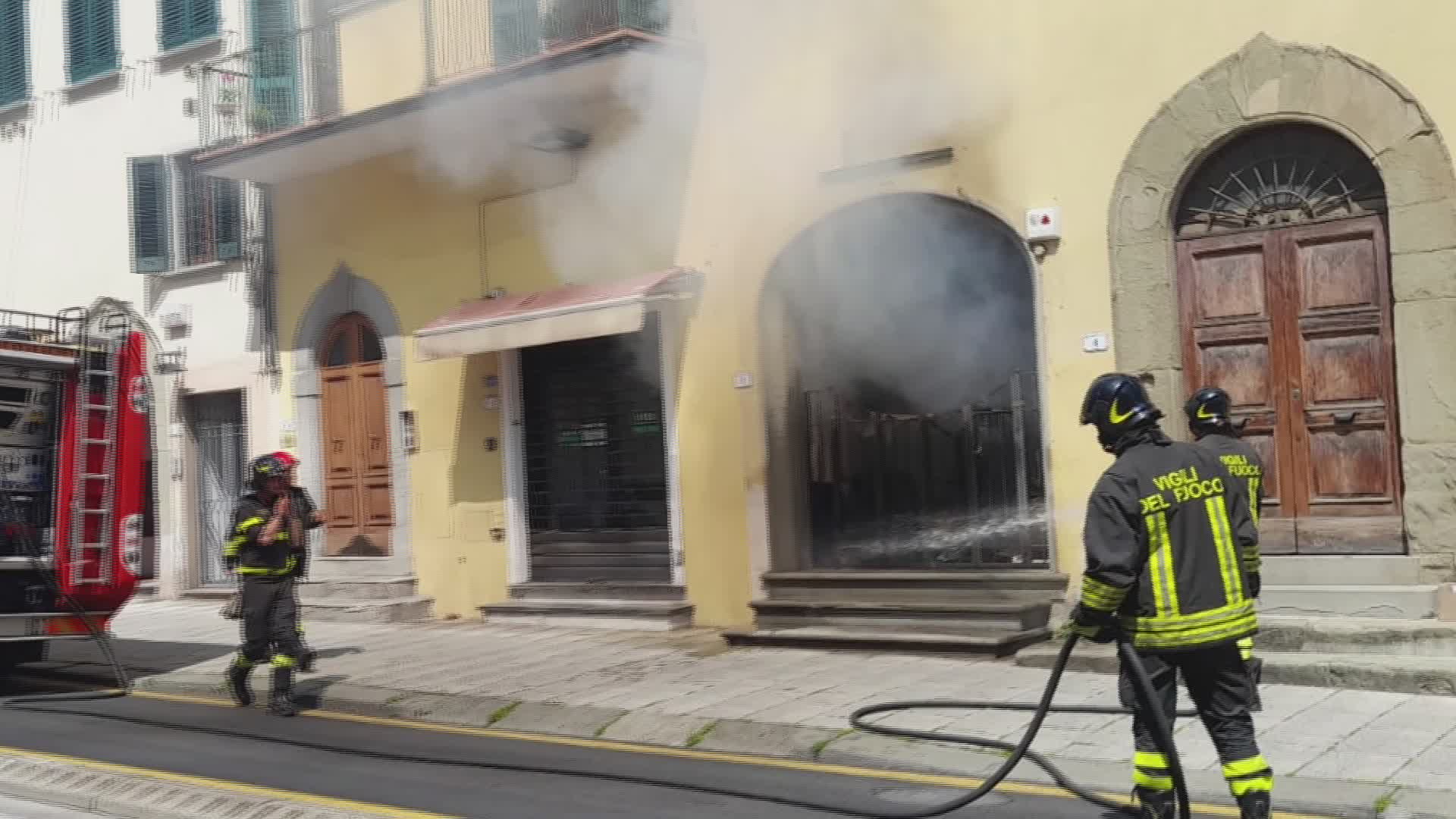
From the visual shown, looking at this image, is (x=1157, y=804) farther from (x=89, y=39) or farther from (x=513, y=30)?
(x=89, y=39)

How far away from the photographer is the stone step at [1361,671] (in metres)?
7.34

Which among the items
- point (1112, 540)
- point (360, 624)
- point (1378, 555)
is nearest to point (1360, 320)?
point (1378, 555)

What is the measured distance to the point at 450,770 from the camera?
6898 mm

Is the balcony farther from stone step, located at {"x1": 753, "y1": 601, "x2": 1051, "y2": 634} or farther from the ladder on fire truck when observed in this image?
stone step, located at {"x1": 753, "y1": 601, "x2": 1051, "y2": 634}

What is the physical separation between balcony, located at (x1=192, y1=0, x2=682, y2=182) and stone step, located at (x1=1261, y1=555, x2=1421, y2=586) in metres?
5.59

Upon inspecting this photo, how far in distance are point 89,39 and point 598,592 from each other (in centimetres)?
918

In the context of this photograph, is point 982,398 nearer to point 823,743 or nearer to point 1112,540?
point 823,743

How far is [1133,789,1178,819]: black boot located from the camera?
4797 millimetres

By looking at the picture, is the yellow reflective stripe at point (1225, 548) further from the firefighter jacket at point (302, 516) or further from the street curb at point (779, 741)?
the firefighter jacket at point (302, 516)

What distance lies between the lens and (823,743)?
23.0 feet

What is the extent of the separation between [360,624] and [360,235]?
358 centimetres

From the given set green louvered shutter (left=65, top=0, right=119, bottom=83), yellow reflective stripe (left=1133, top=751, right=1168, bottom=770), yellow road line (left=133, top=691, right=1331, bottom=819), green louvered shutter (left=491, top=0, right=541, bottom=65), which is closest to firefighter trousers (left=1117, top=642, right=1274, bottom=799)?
yellow reflective stripe (left=1133, top=751, right=1168, bottom=770)

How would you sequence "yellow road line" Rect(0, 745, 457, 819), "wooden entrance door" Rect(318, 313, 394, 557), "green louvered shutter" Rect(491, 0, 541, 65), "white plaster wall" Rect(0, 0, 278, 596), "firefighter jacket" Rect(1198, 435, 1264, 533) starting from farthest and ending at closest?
1. "white plaster wall" Rect(0, 0, 278, 596)
2. "wooden entrance door" Rect(318, 313, 394, 557)
3. "green louvered shutter" Rect(491, 0, 541, 65)
4. "firefighter jacket" Rect(1198, 435, 1264, 533)
5. "yellow road line" Rect(0, 745, 457, 819)

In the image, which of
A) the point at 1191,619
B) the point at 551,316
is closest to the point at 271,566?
the point at 551,316
